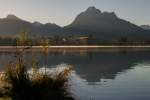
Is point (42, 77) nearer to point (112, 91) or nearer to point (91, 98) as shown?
point (91, 98)

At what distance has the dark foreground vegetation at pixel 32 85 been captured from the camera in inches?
492

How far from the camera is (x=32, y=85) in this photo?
13016 mm

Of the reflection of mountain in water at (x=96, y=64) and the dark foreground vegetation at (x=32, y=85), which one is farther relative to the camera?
the reflection of mountain in water at (x=96, y=64)

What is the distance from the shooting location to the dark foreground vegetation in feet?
41.0

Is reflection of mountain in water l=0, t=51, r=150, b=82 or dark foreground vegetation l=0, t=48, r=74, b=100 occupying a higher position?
dark foreground vegetation l=0, t=48, r=74, b=100

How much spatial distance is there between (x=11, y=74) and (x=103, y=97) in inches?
205

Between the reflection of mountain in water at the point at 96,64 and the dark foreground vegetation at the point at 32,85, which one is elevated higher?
the dark foreground vegetation at the point at 32,85

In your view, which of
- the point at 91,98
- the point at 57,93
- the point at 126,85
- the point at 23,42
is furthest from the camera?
the point at 126,85

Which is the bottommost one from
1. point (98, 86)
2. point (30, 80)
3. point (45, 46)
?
point (98, 86)

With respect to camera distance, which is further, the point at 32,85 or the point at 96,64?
the point at 96,64

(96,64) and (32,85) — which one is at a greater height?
(32,85)

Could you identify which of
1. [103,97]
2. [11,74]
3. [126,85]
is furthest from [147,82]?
[11,74]

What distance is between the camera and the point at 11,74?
44.1 ft

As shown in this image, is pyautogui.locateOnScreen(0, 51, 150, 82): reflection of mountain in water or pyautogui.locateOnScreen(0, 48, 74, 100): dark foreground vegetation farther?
pyautogui.locateOnScreen(0, 51, 150, 82): reflection of mountain in water
